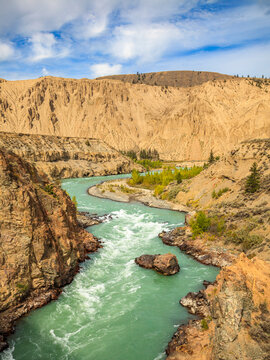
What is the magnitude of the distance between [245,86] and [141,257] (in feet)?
431

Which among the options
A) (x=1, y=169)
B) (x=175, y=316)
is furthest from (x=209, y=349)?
(x=1, y=169)

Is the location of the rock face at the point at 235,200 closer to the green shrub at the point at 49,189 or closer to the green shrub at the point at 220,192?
the green shrub at the point at 220,192

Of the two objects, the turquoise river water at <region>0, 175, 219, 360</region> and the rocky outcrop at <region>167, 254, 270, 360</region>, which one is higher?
the rocky outcrop at <region>167, 254, 270, 360</region>

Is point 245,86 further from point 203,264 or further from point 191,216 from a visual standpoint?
point 203,264

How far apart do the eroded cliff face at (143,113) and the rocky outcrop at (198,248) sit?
303 ft

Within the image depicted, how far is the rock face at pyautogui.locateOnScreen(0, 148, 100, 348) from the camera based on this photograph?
14.8 meters

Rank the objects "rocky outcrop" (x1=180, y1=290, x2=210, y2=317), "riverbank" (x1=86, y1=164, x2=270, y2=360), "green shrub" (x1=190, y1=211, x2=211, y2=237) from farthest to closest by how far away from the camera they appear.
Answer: "green shrub" (x1=190, y1=211, x2=211, y2=237) → "rocky outcrop" (x1=180, y1=290, x2=210, y2=317) → "riverbank" (x1=86, y1=164, x2=270, y2=360)

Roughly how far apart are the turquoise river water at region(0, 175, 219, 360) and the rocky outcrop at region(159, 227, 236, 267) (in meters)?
0.79

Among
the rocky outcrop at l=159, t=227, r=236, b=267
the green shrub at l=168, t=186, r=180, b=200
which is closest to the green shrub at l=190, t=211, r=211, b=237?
the rocky outcrop at l=159, t=227, r=236, b=267

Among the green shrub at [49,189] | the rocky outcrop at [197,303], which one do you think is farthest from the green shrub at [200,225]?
the green shrub at [49,189]

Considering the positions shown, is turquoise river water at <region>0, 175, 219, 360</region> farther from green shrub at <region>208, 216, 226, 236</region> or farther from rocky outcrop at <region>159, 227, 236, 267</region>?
green shrub at <region>208, 216, 226, 236</region>

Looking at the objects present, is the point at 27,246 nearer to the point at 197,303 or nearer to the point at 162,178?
the point at 197,303

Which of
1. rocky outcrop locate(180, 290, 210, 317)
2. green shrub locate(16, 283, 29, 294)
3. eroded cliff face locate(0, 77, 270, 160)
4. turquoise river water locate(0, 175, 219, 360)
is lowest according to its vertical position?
turquoise river water locate(0, 175, 219, 360)

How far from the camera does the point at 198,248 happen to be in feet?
81.5
